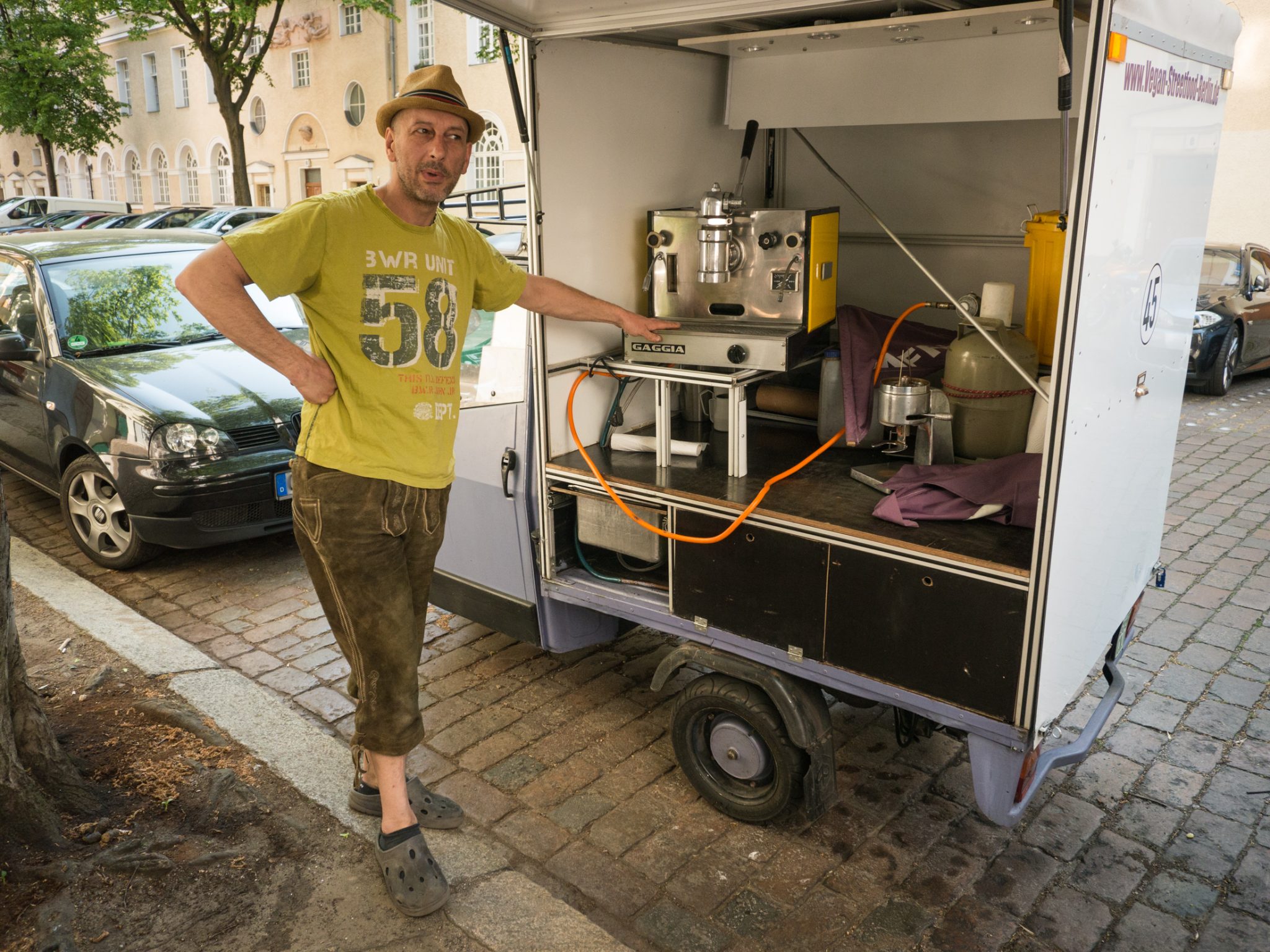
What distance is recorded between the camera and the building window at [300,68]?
31.5 metres

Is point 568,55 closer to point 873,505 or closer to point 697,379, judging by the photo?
point 697,379

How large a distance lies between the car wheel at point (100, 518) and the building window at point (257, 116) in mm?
31421

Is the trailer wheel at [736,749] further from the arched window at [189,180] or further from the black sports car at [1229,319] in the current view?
the arched window at [189,180]

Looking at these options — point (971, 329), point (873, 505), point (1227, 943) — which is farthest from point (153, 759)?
point (1227, 943)

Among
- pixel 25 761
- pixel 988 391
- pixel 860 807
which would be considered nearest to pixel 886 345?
pixel 988 391

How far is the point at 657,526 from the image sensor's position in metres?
3.68

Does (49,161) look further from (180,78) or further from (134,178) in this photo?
(134,178)

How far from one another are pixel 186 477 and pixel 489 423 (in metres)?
2.28

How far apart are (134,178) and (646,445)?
46.5m

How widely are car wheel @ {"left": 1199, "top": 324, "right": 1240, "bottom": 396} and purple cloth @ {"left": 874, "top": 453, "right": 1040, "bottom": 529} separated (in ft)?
28.3

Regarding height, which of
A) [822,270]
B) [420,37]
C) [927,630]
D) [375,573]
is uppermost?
[420,37]

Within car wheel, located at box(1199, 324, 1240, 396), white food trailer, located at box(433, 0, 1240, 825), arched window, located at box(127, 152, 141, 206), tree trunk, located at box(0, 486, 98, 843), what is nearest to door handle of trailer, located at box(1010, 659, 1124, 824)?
white food trailer, located at box(433, 0, 1240, 825)

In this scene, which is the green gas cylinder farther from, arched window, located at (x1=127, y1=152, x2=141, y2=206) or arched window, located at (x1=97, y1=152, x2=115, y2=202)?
arched window, located at (x1=97, y1=152, x2=115, y2=202)

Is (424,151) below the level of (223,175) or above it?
below
